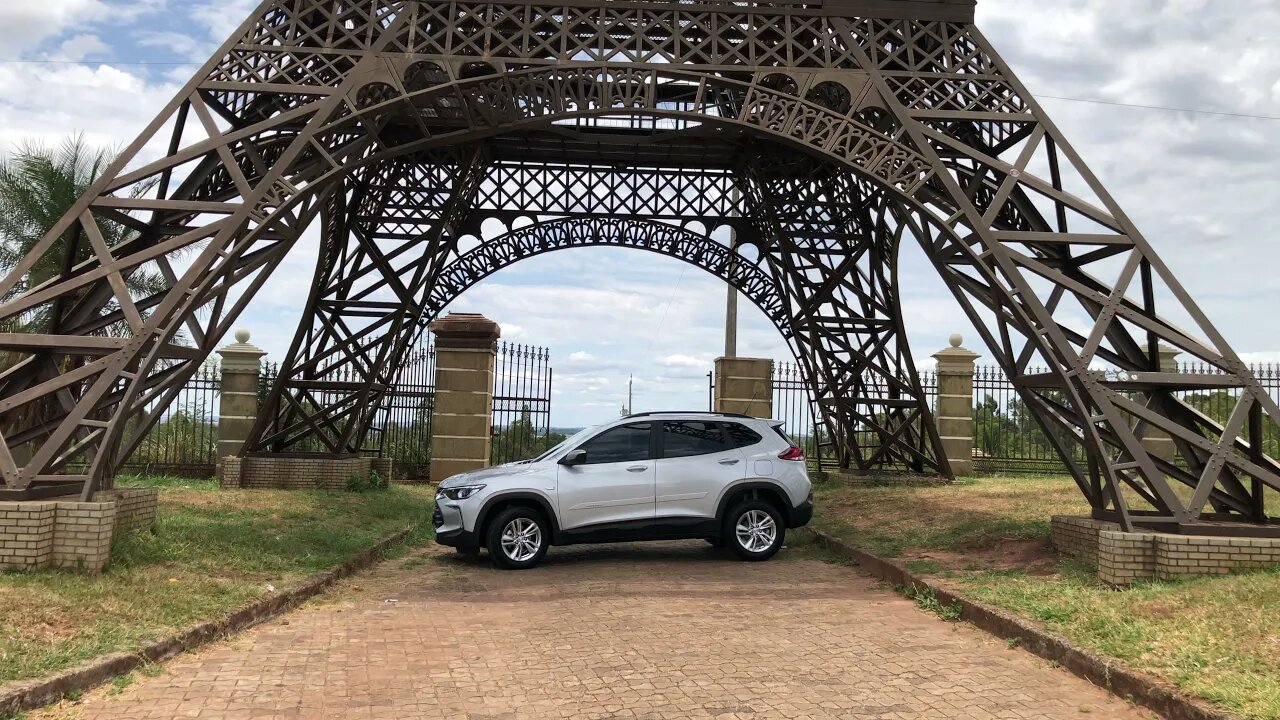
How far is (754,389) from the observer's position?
2053 centimetres

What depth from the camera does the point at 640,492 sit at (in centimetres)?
1034

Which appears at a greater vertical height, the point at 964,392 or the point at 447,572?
the point at 964,392

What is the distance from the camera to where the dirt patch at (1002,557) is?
30.0ft

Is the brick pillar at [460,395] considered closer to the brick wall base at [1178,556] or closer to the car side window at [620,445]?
the car side window at [620,445]

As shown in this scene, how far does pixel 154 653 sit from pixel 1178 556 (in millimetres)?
7863

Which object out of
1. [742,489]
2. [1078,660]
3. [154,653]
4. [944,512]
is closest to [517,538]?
[742,489]

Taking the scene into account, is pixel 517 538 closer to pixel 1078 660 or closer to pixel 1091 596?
pixel 1091 596

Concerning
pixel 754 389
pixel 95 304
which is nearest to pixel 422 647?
pixel 95 304

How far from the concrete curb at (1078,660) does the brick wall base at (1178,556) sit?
1.43 meters

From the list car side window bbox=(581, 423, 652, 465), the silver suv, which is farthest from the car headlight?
car side window bbox=(581, 423, 652, 465)

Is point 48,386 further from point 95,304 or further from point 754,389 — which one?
point 754,389

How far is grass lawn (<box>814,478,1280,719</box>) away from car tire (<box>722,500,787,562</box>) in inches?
46.0

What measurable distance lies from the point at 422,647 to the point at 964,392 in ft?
53.1

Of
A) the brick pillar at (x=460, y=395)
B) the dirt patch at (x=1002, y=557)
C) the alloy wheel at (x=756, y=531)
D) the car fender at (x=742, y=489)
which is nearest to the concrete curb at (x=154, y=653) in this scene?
the car fender at (x=742, y=489)
